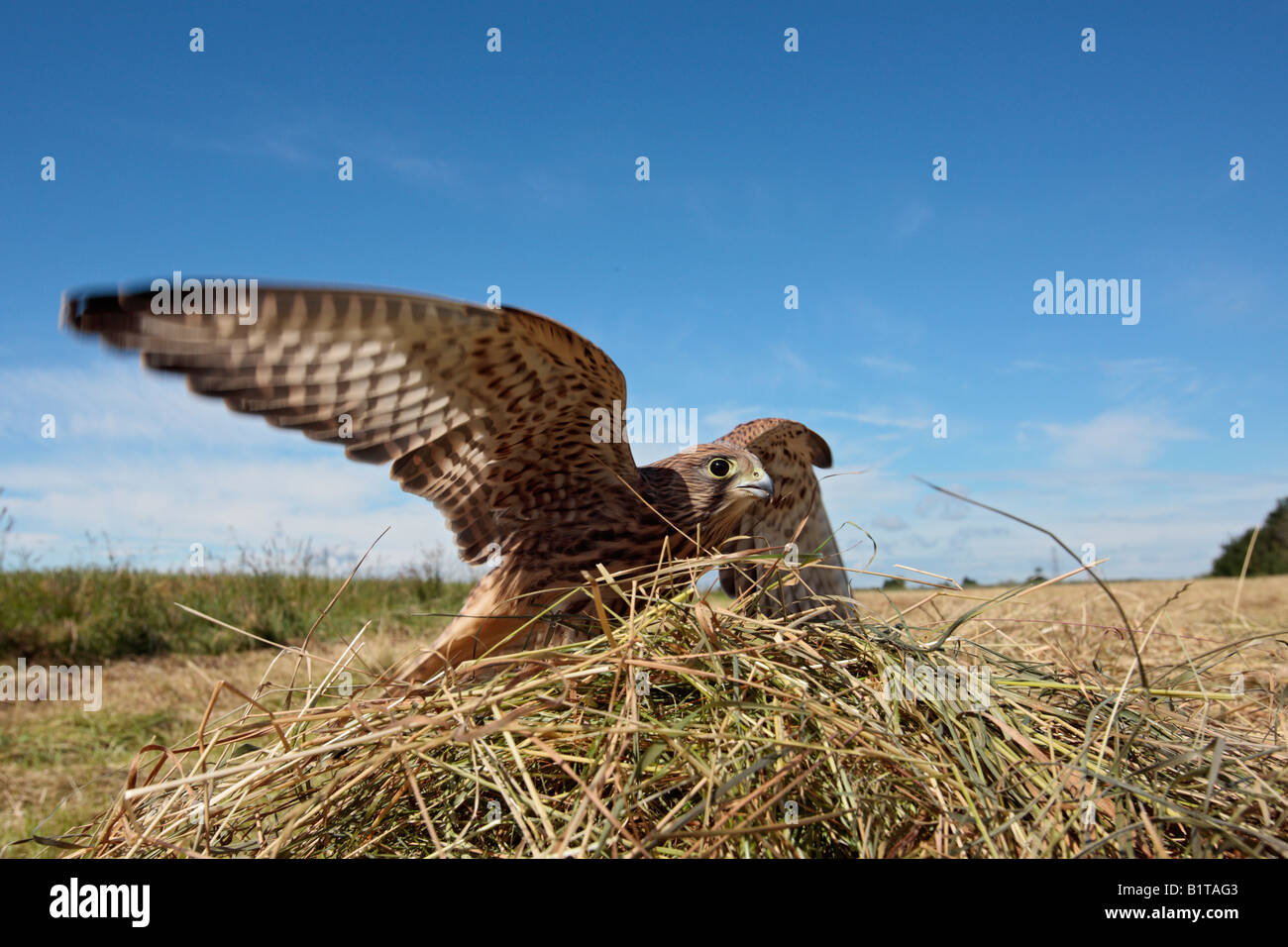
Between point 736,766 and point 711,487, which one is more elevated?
point 711,487

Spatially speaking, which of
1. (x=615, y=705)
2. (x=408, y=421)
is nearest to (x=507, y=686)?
(x=615, y=705)

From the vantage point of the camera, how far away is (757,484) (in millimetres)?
3982

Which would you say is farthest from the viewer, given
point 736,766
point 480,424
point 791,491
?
point 791,491

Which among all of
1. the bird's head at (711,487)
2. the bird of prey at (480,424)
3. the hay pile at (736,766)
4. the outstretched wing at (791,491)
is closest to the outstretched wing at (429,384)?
the bird of prey at (480,424)

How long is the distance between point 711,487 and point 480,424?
1278 mm

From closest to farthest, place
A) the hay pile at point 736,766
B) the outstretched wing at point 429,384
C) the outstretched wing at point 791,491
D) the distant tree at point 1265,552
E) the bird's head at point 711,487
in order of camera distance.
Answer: the hay pile at point 736,766
the outstretched wing at point 429,384
the bird's head at point 711,487
the outstretched wing at point 791,491
the distant tree at point 1265,552

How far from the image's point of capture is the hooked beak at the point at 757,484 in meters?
3.97

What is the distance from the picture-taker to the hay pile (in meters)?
1.72

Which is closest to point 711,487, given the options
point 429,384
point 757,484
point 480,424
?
point 757,484

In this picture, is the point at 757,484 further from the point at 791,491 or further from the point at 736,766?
the point at 736,766

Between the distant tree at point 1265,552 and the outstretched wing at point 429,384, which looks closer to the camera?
the outstretched wing at point 429,384

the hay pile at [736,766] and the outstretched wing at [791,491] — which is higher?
the outstretched wing at [791,491]

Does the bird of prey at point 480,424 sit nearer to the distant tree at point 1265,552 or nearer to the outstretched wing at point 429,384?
the outstretched wing at point 429,384
